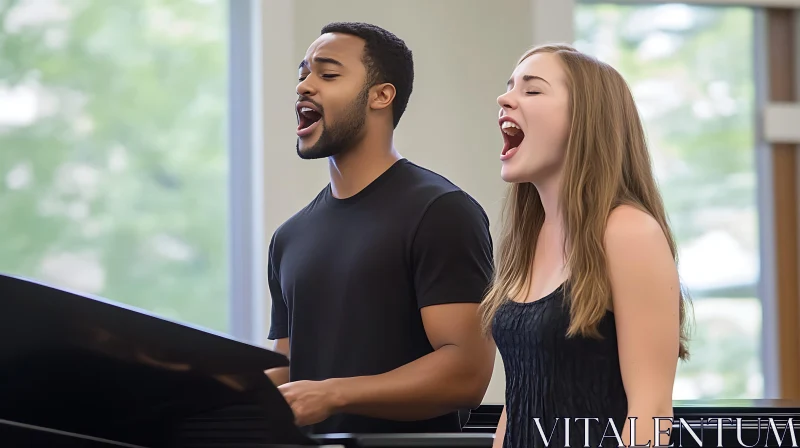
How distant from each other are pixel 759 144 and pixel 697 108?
0.89ft

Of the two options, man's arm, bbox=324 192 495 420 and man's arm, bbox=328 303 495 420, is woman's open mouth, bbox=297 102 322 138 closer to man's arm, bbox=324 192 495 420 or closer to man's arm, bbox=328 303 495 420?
man's arm, bbox=324 192 495 420

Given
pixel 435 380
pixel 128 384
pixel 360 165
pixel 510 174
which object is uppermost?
pixel 360 165

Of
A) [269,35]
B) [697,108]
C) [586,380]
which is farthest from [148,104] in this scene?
[586,380]

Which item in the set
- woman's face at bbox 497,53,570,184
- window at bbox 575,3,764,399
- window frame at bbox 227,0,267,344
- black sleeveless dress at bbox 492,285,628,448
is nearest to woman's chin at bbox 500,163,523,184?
woman's face at bbox 497,53,570,184

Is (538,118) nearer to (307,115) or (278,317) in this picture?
(307,115)

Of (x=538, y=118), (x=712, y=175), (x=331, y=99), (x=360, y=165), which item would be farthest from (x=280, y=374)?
(x=712, y=175)

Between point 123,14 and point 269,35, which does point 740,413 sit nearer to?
point 269,35

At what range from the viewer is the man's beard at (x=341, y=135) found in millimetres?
2012

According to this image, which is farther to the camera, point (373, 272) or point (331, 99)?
point (331, 99)

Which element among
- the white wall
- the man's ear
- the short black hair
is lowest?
the man's ear

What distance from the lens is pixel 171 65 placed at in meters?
3.37

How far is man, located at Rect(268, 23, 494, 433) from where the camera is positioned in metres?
1.79

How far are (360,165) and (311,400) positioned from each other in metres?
0.55

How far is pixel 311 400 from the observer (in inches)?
66.4
